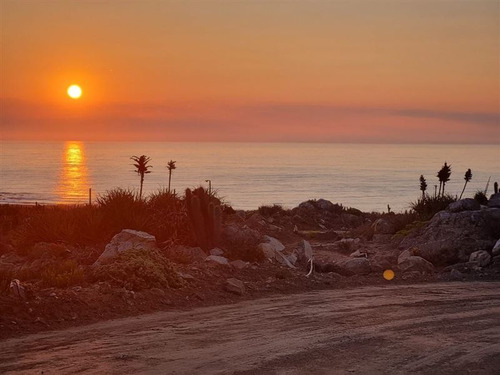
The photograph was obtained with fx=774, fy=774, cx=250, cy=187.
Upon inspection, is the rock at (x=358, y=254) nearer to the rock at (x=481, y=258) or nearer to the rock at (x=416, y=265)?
the rock at (x=416, y=265)

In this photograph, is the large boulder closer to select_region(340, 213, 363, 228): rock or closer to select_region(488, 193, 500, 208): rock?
select_region(488, 193, 500, 208): rock

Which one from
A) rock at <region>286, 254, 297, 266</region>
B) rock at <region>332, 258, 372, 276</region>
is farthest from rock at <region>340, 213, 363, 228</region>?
rock at <region>332, 258, 372, 276</region>

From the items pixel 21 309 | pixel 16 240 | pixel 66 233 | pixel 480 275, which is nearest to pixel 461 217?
pixel 480 275

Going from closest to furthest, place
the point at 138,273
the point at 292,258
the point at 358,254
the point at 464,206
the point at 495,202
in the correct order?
the point at 138,273, the point at 292,258, the point at 358,254, the point at 464,206, the point at 495,202

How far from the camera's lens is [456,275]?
18.2 meters

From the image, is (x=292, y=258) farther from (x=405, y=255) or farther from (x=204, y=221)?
(x=405, y=255)

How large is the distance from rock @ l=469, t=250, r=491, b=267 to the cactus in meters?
6.65

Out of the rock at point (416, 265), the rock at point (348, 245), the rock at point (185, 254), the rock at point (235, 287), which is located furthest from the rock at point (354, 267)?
the rock at point (348, 245)

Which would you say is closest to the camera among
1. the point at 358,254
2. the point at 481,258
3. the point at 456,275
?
the point at 456,275

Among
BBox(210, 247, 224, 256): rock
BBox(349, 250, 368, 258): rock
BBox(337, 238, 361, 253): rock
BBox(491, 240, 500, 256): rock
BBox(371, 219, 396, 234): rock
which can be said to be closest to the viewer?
BBox(210, 247, 224, 256): rock

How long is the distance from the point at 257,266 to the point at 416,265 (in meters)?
4.26

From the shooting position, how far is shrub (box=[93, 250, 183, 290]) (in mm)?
14383

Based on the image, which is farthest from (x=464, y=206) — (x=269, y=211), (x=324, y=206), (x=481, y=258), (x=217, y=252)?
(x=324, y=206)

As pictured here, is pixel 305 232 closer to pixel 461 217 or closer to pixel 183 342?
pixel 461 217
